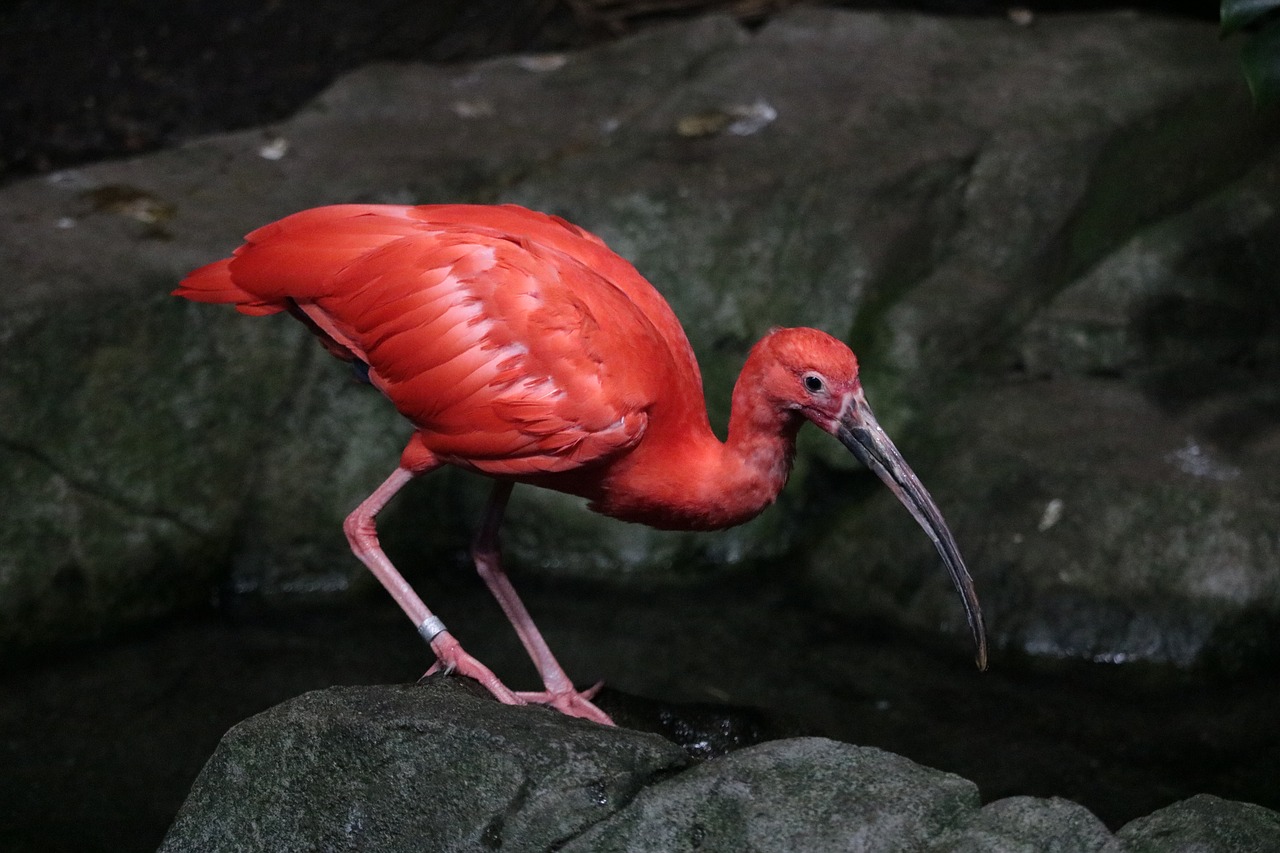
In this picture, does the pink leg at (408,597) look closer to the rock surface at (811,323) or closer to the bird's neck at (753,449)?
the bird's neck at (753,449)

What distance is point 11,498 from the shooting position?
15.9ft

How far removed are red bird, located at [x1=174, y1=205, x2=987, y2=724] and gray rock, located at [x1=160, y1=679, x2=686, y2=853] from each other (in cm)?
69

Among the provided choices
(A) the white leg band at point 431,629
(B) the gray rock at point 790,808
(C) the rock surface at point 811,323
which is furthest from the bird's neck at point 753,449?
(C) the rock surface at point 811,323

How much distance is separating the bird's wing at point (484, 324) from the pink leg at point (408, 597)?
0.25 metres

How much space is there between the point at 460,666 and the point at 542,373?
795 millimetres

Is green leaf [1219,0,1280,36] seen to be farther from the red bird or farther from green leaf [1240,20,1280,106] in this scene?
the red bird

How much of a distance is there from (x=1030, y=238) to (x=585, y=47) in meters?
2.88

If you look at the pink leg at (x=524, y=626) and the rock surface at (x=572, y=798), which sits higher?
the rock surface at (x=572, y=798)

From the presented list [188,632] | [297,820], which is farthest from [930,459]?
[297,820]

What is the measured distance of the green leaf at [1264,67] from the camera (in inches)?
176

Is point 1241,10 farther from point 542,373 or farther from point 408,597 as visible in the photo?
point 408,597

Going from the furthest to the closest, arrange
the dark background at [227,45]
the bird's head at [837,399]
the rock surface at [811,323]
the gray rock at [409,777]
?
the dark background at [227,45] < the rock surface at [811,323] < the bird's head at [837,399] < the gray rock at [409,777]

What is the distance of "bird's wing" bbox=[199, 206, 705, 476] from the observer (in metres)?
3.72

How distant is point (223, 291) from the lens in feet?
13.4
